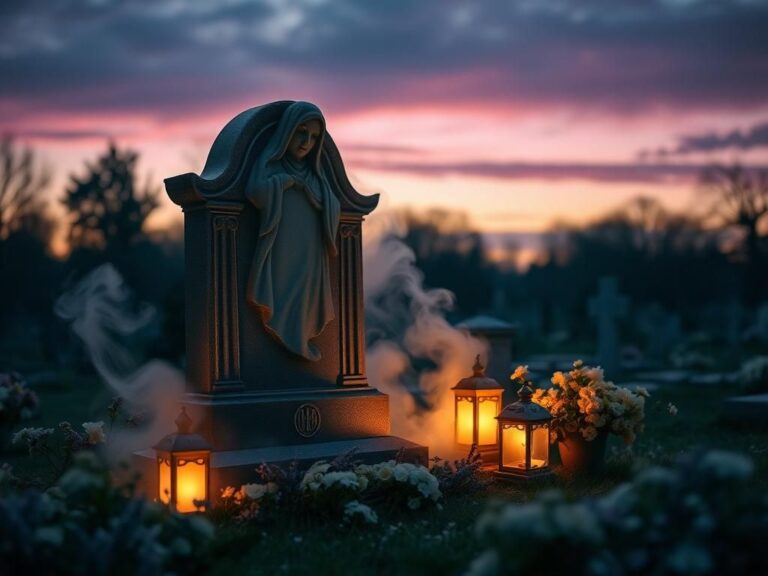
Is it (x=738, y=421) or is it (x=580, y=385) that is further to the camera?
(x=738, y=421)

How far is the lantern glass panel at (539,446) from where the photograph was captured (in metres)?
7.75

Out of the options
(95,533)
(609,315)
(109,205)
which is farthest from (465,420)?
(109,205)

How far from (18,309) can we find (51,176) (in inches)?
217

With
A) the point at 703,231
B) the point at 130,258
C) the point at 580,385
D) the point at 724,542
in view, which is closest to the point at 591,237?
the point at 703,231

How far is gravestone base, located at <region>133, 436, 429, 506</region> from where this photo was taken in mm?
6828

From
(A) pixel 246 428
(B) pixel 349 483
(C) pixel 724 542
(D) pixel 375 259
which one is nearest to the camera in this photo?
(C) pixel 724 542

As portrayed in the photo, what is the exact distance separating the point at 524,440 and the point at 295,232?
2.62 meters

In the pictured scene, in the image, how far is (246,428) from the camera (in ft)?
24.0

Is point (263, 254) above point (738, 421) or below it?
above

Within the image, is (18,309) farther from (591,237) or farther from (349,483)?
(591,237)

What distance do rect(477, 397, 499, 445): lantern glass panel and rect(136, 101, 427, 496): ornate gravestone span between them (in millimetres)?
870

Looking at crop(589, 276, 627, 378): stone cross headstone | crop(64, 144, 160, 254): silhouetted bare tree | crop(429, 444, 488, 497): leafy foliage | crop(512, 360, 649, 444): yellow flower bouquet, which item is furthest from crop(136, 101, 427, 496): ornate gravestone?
crop(64, 144, 160, 254): silhouetted bare tree

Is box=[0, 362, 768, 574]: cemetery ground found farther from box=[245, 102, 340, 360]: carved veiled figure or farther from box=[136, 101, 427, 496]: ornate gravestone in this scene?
box=[245, 102, 340, 360]: carved veiled figure

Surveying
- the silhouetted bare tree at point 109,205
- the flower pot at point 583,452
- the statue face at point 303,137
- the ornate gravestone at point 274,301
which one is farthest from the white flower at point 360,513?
the silhouetted bare tree at point 109,205
